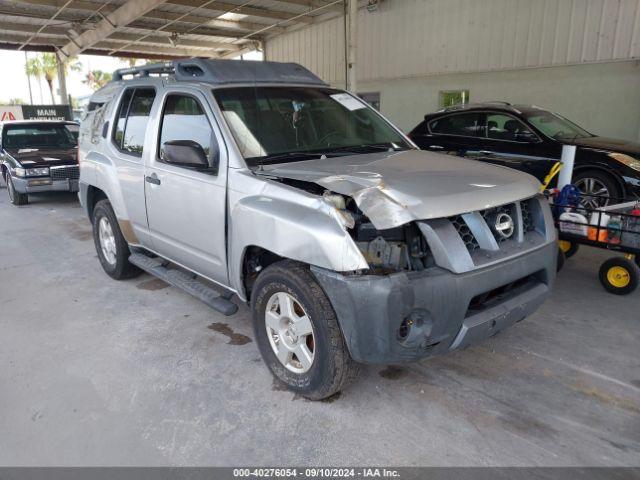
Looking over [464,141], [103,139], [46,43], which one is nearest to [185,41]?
[46,43]

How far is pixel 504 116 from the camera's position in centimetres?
828

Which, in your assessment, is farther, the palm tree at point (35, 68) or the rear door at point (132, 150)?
the palm tree at point (35, 68)

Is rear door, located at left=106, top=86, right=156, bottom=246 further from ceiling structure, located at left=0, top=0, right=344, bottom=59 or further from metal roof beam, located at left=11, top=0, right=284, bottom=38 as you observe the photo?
metal roof beam, located at left=11, top=0, right=284, bottom=38

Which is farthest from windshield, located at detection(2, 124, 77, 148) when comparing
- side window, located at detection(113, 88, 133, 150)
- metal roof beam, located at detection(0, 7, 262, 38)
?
side window, located at detection(113, 88, 133, 150)

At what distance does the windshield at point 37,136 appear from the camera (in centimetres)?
1060

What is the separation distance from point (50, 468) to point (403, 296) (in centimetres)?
205

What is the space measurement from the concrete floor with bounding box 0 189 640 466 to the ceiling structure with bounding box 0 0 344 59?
10.5 m

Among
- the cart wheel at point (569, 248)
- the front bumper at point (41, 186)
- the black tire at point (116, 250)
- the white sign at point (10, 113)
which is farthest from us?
the white sign at point (10, 113)

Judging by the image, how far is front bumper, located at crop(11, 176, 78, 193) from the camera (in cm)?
946

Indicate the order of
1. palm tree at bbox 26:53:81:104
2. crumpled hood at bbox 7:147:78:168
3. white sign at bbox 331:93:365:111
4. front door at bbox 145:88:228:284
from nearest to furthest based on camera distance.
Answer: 1. front door at bbox 145:88:228:284
2. white sign at bbox 331:93:365:111
3. crumpled hood at bbox 7:147:78:168
4. palm tree at bbox 26:53:81:104

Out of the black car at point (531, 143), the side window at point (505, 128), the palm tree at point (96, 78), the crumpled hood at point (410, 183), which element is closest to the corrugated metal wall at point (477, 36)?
the black car at point (531, 143)

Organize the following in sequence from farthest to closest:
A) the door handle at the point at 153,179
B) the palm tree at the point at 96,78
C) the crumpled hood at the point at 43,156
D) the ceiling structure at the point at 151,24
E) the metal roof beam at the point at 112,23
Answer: the palm tree at the point at 96,78 → the ceiling structure at the point at 151,24 → the metal roof beam at the point at 112,23 → the crumpled hood at the point at 43,156 → the door handle at the point at 153,179

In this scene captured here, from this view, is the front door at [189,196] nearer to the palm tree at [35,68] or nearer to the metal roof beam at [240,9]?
the metal roof beam at [240,9]

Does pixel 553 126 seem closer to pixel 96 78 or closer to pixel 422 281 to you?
pixel 422 281
